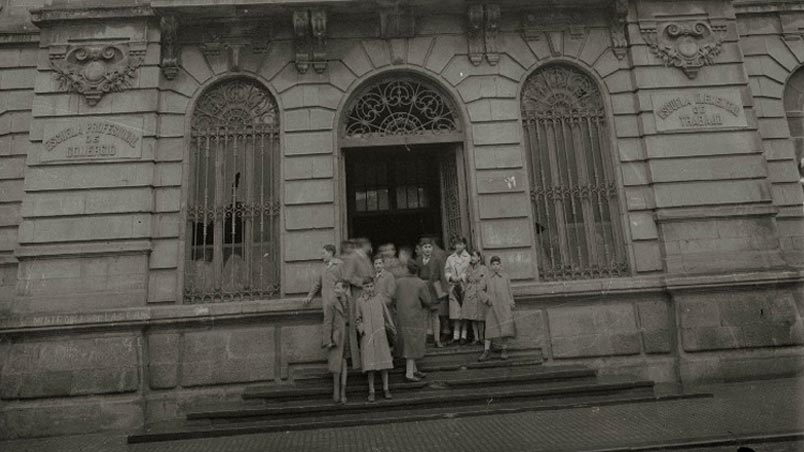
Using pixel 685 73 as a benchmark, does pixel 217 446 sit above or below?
below

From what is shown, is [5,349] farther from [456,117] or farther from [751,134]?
[751,134]

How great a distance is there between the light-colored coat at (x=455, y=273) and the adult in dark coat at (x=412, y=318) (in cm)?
89

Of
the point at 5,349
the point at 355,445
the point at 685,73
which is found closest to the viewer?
the point at 355,445

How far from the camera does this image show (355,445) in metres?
6.56

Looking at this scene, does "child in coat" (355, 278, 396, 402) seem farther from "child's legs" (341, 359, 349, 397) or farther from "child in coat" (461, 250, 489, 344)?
"child in coat" (461, 250, 489, 344)

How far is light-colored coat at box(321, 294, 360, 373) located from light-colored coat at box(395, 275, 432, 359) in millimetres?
788

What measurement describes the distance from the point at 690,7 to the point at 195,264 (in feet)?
36.7

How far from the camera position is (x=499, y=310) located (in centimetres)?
905

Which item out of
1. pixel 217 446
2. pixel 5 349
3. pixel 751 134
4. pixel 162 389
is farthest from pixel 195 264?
pixel 751 134

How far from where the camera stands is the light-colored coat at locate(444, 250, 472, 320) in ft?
31.8

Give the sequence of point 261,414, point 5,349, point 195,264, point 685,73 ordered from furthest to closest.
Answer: point 685,73, point 195,264, point 5,349, point 261,414

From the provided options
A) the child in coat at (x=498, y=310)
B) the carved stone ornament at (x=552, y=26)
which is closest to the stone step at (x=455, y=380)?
the child in coat at (x=498, y=310)

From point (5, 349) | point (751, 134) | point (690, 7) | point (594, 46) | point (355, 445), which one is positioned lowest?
point (355, 445)

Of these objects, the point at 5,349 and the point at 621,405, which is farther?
the point at 5,349
